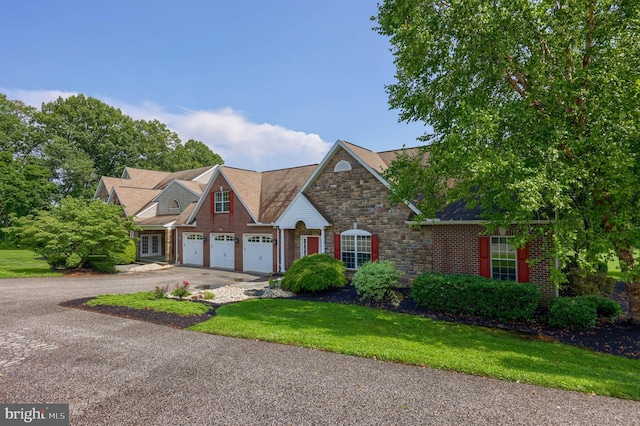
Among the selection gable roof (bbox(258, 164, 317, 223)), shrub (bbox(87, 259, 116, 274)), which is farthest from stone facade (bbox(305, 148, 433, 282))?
shrub (bbox(87, 259, 116, 274))

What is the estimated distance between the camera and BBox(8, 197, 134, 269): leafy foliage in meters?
17.9

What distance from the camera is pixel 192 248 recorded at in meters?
23.7

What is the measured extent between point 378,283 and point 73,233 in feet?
54.8

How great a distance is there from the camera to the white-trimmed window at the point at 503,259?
11.9m

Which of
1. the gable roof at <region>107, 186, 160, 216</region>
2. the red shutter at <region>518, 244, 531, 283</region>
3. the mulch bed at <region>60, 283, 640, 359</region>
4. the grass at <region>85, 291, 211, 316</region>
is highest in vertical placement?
the gable roof at <region>107, 186, 160, 216</region>

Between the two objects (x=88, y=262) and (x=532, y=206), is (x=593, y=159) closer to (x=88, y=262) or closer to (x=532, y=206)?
(x=532, y=206)

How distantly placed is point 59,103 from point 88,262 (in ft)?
125

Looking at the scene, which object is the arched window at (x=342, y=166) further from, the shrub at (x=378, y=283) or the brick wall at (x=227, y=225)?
the shrub at (x=378, y=283)

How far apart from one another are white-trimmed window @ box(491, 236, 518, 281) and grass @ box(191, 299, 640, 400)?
3726 mm

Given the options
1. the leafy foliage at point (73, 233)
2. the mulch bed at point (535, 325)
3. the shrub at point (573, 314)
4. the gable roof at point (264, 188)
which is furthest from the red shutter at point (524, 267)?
the leafy foliage at point (73, 233)

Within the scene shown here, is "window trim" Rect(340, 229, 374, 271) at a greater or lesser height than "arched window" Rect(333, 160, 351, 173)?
lesser

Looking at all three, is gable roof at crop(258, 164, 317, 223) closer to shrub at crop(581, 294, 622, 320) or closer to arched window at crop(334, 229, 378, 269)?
arched window at crop(334, 229, 378, 269)

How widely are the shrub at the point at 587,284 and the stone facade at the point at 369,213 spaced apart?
497cm

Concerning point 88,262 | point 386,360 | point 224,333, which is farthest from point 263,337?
point 88,262
